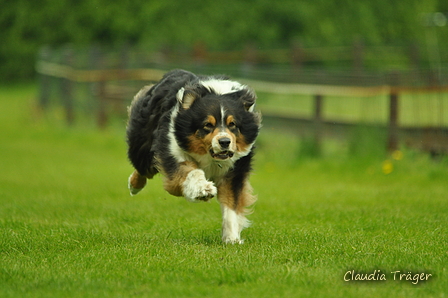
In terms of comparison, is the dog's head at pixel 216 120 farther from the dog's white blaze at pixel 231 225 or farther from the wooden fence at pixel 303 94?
the wooden fence at pixel 303 94

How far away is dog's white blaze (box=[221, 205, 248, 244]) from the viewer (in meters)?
6.22

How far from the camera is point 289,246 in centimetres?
583

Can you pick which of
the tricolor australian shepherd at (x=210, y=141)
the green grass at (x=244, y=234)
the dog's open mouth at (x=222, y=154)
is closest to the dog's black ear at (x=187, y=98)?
the tricolor australian shepherd at (x=210, y=141)

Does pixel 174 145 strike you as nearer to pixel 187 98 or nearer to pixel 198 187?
pixel 187 98

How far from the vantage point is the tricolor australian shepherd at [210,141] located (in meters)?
6.21

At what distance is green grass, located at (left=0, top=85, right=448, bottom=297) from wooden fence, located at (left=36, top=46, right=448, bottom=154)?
41 centimetres

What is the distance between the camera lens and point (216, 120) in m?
6.23

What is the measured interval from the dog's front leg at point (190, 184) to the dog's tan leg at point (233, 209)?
14.1 inches

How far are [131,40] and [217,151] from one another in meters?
24.7

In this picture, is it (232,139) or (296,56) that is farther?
(296,56)

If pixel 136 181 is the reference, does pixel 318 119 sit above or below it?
above

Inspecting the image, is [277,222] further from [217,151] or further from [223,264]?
[223,264]

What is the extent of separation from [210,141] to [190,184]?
411 millimetres

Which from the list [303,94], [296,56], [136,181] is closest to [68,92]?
[296,56]
